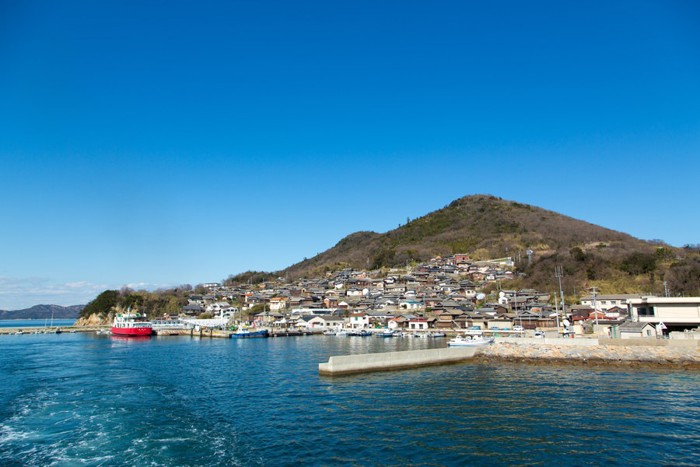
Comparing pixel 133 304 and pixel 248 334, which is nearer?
pixel 248 334

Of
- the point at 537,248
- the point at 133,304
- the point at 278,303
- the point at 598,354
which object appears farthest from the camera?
the point at 537,248

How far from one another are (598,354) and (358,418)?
22265mm

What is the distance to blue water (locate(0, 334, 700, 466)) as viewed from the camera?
14.7 m

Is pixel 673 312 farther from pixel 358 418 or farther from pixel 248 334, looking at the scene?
pixel 248 334

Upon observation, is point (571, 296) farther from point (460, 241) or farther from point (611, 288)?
point (460, 241)

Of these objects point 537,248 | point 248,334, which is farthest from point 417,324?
point 537,248

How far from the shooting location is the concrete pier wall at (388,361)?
29578 mm

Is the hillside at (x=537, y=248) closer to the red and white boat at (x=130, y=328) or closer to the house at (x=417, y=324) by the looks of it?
the house at (x=417, y=324)

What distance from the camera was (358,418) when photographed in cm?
1912

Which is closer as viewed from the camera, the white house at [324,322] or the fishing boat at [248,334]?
the fishing boat at [248,334]

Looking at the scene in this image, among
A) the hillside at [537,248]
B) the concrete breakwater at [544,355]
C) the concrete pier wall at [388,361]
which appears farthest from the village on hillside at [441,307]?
the concrete pier wall at [388,361]

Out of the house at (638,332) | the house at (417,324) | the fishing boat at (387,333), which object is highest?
the house at (638,332)

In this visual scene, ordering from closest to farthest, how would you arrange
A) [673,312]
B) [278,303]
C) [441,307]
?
[673,312] < [441,307] < [278,303]

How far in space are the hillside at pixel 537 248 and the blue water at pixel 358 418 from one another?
181 feet
